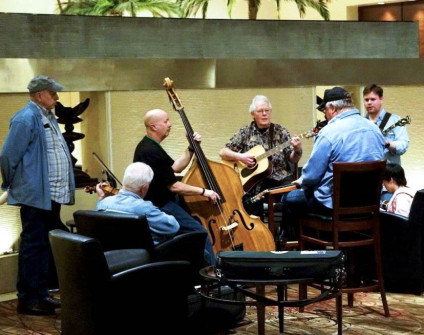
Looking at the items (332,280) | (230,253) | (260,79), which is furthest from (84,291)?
(260,79)

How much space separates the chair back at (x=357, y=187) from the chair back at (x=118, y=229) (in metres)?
1.17

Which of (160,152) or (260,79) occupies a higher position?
(260,79)

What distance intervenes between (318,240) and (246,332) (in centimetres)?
77

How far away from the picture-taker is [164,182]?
631 centimetres

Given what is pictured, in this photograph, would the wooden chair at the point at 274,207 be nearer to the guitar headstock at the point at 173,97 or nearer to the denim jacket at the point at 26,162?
the guitar headstock at the point at 173,97

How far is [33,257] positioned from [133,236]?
1199 millimetres

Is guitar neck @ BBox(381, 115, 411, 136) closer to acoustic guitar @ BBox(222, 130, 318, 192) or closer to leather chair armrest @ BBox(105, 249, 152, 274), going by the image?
acoustic guitar @ BBox(222, 130, 318, 192)

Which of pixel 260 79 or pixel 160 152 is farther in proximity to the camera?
pixel 260 79

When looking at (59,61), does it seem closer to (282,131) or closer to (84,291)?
(282,131)

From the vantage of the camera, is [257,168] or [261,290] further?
[257,168]

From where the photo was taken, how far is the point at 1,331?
5859 mm

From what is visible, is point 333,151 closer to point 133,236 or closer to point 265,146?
point 265,146

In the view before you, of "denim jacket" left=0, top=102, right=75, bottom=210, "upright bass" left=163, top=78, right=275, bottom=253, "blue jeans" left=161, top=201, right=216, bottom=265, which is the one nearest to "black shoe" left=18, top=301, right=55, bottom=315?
"denim jacket" left=0, top=102, right=75, bottom=210

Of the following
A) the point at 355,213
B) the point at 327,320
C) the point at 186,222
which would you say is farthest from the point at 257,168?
the point at 327,320
